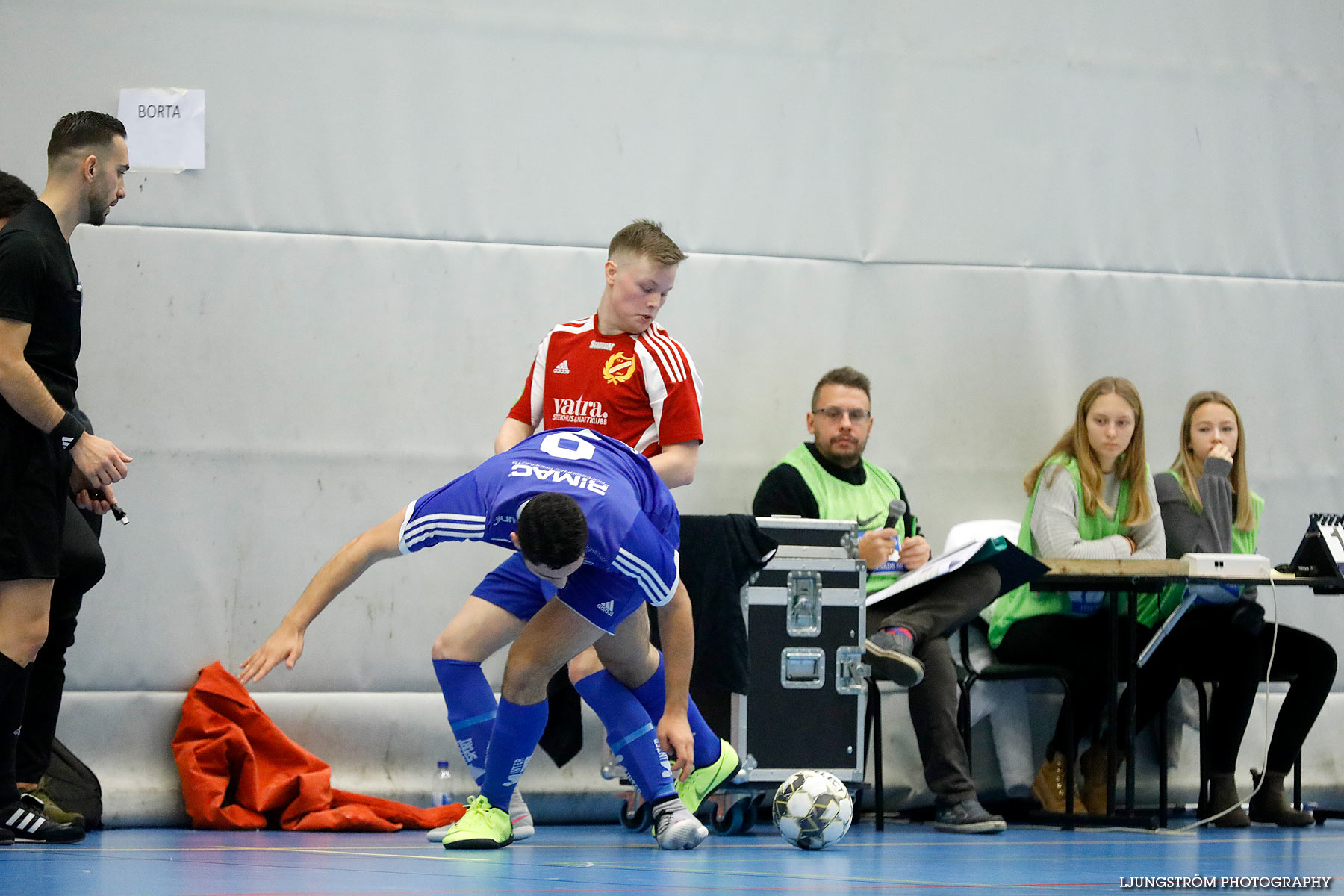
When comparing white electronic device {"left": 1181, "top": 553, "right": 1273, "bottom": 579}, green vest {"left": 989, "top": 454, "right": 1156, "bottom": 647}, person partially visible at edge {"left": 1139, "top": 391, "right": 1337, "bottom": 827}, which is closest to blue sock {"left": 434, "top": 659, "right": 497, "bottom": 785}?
green vest {"left": 989, "top": 454, "right": 1156, "bottom": 647}

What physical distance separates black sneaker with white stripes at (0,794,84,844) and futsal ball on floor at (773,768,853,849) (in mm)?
1902

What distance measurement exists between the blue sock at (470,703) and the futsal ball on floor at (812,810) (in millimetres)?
887

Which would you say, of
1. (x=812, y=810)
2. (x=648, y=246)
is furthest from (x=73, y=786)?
(x=648, y=246)

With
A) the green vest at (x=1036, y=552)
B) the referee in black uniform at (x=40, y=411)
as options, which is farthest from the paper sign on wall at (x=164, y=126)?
the green vest at (x=1036, y=552)

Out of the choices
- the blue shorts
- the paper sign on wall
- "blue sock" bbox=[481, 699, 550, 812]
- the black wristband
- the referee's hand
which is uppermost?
the paper sign on wall

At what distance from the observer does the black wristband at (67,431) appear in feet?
12.0

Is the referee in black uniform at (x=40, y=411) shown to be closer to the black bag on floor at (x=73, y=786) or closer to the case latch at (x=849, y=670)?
the black bag on floor at (x=73, y=786)

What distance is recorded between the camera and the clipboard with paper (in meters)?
4.79

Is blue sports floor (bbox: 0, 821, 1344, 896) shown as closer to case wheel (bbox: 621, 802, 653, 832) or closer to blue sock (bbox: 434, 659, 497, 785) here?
case wheel (bbox: 621, 802, 653, 832)

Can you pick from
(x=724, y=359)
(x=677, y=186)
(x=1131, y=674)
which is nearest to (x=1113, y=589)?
(x=1131, y=674)

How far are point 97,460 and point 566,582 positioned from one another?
125 cm

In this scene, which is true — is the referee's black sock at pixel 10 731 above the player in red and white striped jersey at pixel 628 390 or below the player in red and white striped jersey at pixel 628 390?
below

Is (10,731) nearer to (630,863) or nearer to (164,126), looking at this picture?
(630,863)

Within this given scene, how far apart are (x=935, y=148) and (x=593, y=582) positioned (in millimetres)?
3149
